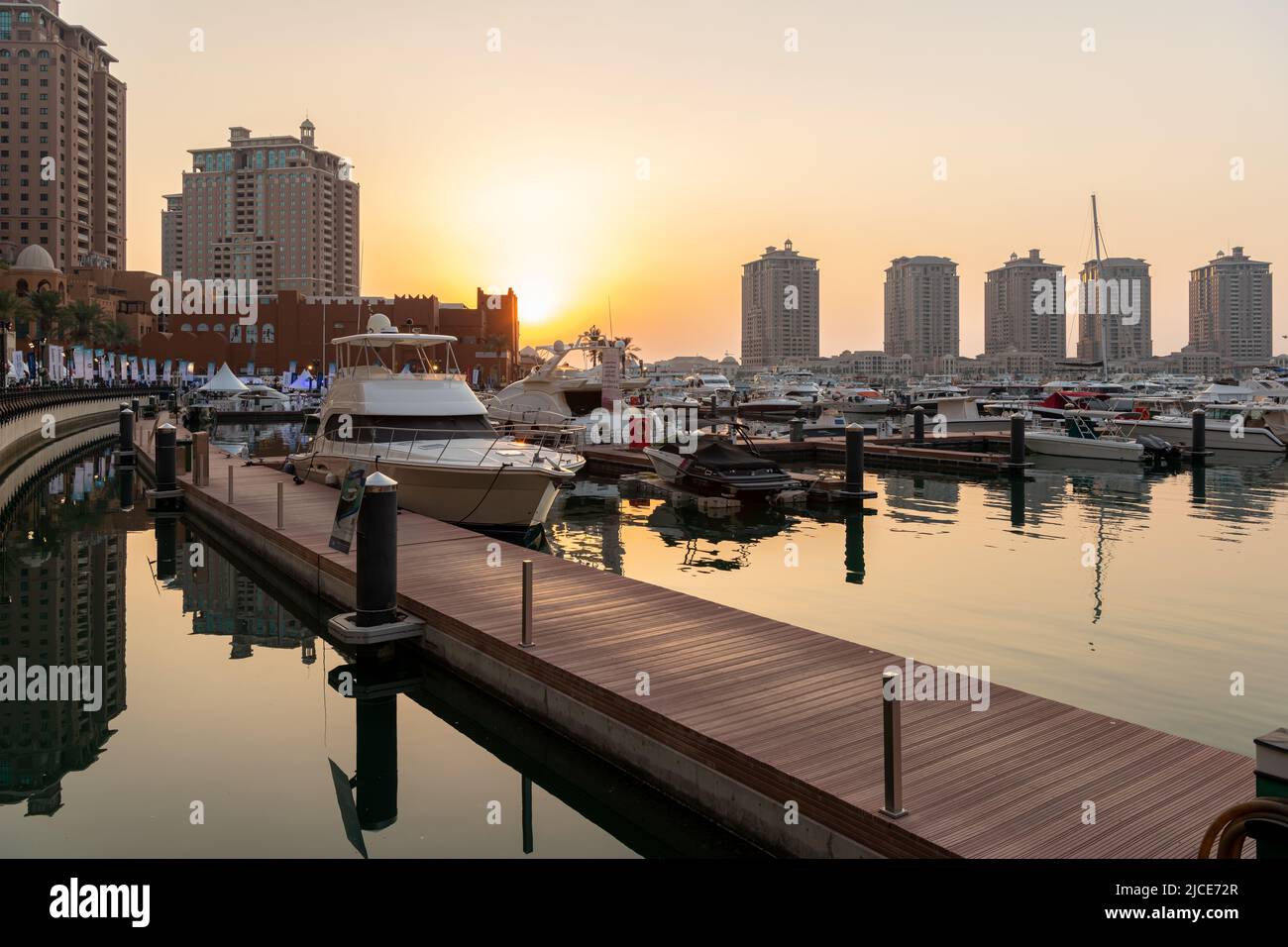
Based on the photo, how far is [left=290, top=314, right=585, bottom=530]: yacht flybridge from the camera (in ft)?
64.3

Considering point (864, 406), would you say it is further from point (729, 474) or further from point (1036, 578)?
point (1036, 578)

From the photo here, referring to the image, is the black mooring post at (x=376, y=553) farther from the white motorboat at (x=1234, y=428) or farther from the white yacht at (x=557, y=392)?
the white motorboat at (x=1234, y=428)

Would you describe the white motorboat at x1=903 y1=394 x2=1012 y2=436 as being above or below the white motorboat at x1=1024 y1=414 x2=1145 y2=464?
above

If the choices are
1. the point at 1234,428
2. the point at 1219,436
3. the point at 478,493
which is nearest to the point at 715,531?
the point at 478,493

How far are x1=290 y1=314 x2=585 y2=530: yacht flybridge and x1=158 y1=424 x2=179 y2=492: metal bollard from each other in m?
3.03

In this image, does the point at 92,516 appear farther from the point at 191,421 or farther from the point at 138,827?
the point at 191,421

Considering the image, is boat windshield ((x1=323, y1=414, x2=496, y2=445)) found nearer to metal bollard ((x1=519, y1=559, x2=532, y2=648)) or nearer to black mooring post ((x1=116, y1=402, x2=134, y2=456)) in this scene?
metal bollard ((x1=519, y1=559, x2=532, y2=648))

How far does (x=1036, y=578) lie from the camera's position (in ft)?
57.5

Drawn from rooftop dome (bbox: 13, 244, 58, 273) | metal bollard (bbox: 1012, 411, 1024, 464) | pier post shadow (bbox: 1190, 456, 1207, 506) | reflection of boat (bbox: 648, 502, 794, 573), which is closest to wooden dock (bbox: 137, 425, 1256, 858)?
reflection of boat (bbox: 648, 502, 794, 573)

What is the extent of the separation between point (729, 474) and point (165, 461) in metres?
14.9

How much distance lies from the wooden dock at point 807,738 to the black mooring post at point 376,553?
21.8 inches

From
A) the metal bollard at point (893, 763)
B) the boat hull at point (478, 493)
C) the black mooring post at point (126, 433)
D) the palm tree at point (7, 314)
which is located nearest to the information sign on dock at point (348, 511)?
the boat hull at point (478, 493)
